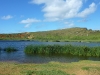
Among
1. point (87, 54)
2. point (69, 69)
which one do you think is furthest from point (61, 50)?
point (69, 69)

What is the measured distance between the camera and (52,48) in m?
43.2

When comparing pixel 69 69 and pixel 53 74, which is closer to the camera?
pixel 53 74

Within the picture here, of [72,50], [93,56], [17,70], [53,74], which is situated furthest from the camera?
[72,50]

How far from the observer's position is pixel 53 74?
15484 millimetres

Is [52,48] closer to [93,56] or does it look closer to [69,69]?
[93,56]

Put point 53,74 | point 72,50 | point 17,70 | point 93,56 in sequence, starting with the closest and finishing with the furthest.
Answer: point 53,74 → point 17,70 → point 93,56 → point 72,50

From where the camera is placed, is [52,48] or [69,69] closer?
[69,69]

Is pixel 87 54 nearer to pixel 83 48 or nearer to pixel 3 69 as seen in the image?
pixel 83 48

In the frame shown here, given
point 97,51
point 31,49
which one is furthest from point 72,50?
point 31,49

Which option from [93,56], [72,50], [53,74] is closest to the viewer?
[53,74]

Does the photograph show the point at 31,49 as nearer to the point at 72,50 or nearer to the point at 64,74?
the point at 72,50

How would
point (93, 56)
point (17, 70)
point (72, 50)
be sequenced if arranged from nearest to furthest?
point (17, 70) < point (93, 56) < point (72, 50)

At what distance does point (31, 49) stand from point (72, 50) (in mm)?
8312

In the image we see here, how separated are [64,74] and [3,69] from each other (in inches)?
195
